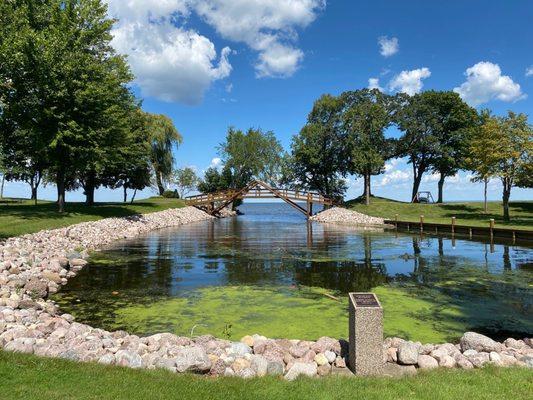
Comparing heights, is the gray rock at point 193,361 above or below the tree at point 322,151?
below

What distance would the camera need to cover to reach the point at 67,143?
1165 inches

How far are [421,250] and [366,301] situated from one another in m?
18.7

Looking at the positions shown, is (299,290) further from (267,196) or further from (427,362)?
(267,196)

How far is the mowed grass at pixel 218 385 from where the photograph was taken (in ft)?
18.1

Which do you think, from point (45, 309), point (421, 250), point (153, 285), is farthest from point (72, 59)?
point (421, 250)

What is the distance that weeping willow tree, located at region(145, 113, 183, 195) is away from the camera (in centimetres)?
5666

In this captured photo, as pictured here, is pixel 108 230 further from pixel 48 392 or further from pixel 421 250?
pixel 48 392

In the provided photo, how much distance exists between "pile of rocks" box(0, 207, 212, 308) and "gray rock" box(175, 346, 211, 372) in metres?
6.01

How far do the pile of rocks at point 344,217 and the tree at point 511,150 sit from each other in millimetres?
12270

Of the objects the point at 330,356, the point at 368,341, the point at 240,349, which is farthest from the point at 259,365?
the point at 368,341

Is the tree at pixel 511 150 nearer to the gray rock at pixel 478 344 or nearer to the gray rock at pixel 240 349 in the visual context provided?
the gray rock at pixel 478 344

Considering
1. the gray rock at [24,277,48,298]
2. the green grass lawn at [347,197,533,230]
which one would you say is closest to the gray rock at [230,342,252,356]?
the gray rock at [24,277,48,298]

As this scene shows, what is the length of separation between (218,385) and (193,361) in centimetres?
80

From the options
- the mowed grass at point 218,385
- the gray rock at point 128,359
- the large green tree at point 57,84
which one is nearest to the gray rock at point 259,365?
the mowed grass at point 218,385
